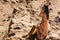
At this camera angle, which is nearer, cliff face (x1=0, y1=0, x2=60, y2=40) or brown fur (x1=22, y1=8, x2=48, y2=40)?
brown fur (x1=22, y1=8, x2=48, y2=40)

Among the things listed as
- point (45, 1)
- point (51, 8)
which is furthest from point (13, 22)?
point (45, 1)

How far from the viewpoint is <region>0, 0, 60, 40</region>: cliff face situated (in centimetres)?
337

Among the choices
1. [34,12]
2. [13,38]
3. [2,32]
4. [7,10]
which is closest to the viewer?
[13,38]

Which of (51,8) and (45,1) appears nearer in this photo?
(51,8)

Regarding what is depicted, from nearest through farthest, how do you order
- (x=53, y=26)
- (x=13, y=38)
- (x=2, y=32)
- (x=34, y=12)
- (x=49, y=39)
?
(x=49, y=39)
(x=13, y=38)
(x=53, y=26)
(x=2, y=32)
(x=34, y=12)

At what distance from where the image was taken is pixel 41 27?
3096 millimetres

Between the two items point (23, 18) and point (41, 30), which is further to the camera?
point (23, 18)

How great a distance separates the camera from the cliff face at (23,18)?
11.1 feet

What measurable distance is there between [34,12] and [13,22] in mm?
742

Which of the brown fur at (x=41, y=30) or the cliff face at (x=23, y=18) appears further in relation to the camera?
the cliff face at (x=23, y=18)

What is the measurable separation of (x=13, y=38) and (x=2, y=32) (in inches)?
30.1

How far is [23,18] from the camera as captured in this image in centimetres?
371

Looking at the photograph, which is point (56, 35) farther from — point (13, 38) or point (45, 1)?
point (45, 1)

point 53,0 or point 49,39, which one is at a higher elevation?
point 53,0
